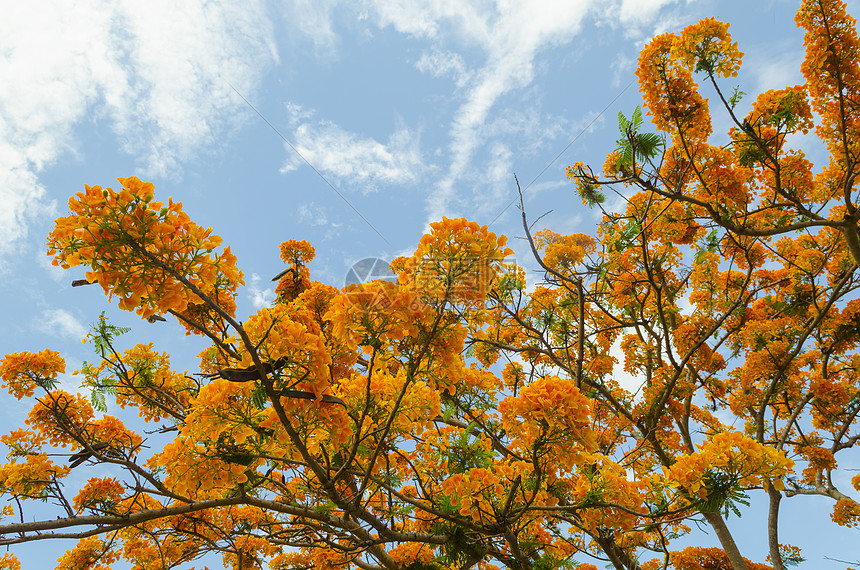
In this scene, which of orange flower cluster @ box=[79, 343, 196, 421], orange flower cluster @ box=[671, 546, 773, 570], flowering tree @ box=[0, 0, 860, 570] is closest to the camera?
flowering tree @ box=[0, 0, 860, 570]

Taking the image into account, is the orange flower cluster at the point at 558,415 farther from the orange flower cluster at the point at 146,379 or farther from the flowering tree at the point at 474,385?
the orange flower cluster at the point at 146,379

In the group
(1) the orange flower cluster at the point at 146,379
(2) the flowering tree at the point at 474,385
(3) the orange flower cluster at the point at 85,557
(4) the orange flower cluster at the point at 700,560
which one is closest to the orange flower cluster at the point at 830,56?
(2) the flowering tree at the point at 474,385

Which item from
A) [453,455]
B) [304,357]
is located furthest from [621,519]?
[304,357]

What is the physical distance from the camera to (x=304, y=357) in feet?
7.09

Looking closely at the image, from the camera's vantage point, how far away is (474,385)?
17.5 feet

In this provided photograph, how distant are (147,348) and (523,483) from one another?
377cm

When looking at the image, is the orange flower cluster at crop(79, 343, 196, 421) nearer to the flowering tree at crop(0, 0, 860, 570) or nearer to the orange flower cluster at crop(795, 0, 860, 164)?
the flowering tree at crop(0, 0, 860, 570)

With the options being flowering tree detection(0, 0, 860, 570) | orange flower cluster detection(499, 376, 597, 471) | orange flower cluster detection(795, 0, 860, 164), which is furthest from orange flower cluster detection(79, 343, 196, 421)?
orange flower cluster detection(795, 0, 860, 164)

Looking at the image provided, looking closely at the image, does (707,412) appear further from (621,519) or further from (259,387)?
(259,387)

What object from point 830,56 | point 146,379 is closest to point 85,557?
point 146,379

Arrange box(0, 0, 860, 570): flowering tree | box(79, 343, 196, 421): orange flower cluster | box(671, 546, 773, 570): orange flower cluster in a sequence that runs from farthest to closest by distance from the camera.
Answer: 1. box(671, 546, 773, 570): orange flower cluster
2. box(79, 343, 196, 421): orange flower cluster
3. box(0, 0, 860, 570): flowering tree

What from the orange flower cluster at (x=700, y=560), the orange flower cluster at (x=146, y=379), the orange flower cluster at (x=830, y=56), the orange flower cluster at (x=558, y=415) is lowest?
the orange flower cluster at (x=558, y=415)

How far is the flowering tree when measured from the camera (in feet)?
7.42

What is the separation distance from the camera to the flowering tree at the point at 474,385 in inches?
89.0
